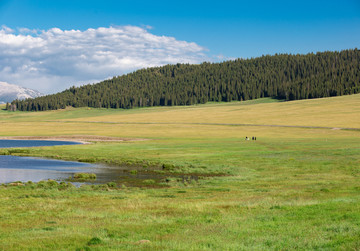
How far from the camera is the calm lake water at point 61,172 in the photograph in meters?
39.8

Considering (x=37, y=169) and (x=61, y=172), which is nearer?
(x=61, y=172)

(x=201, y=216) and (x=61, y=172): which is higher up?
(x=201, y=216)

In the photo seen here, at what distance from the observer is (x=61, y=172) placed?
4516 centimetres

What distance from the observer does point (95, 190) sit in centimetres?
3164

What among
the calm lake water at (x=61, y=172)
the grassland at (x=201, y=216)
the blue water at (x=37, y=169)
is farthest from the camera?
the blue water at (x=37, y=169)

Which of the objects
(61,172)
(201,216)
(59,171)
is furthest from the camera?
(59,171)

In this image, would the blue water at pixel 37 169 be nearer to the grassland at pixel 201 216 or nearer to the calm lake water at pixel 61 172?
the calm lake water at pixel 61 172

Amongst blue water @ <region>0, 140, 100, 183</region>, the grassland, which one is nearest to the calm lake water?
blue water @ <region>0, 140, 100, 183</region>

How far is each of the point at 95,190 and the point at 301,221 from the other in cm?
1937

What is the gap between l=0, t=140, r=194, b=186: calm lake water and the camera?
39.8 m

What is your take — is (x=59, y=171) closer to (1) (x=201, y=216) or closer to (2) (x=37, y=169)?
(2) (x=37, y=169)

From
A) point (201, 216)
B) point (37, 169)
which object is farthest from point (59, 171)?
point (201, 216)

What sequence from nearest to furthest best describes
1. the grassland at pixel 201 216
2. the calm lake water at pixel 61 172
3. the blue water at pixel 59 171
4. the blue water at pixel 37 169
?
1. the grassland at pixel 201 216
2. the calm lake water at pixel 61 172
3. the blue water at pixel 59 171
4. the blue water at pixel 37 169

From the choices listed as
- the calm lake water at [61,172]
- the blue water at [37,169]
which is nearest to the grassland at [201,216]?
the calm lake water at [61,172]
